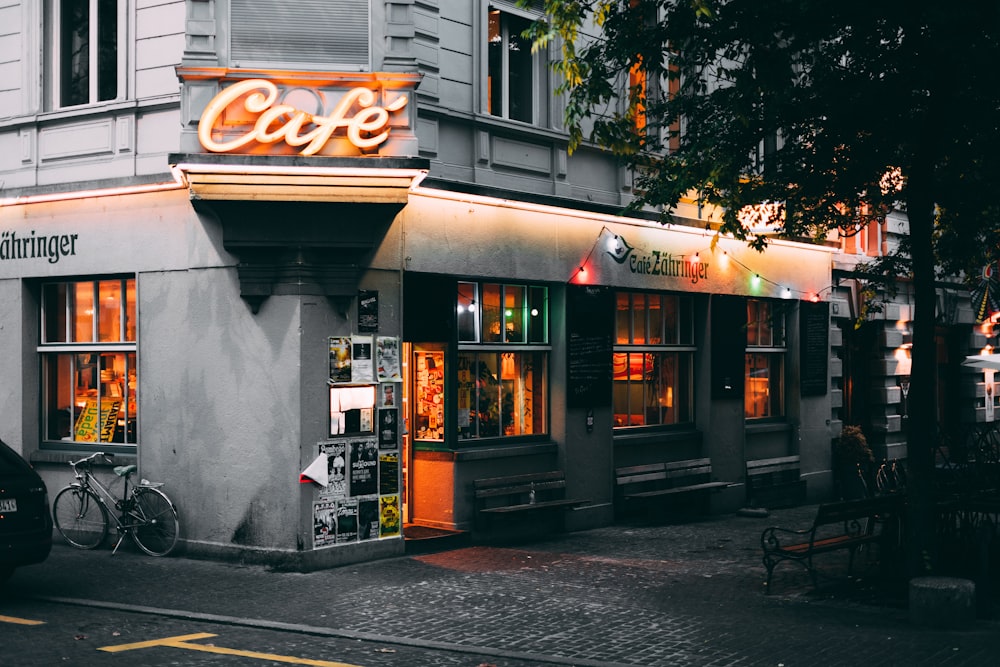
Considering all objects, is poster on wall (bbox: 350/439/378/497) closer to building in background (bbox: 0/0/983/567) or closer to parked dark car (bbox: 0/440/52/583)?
building in background (bbox: 0/0/983/567)

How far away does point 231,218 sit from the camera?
1266 centimetres

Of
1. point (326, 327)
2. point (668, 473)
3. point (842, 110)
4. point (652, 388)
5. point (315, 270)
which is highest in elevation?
point (842, 110)

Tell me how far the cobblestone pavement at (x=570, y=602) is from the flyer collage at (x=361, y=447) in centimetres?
49

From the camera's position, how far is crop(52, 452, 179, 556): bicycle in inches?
528

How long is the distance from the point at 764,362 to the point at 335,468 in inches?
385

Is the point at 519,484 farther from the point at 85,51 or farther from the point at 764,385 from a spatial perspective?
the point at 85,51

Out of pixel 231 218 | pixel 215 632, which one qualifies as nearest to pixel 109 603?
pixel 215 632

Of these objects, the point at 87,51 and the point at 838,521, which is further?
the point at 87,51

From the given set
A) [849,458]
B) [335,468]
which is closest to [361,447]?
[335,468]

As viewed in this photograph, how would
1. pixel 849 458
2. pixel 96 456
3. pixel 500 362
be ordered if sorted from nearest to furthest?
1. pixel 96 456
2. pixel 500 362
3. pixel 849 458

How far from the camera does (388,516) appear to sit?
1346 centimetres

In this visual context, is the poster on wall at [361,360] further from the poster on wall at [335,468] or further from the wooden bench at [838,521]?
the wooden bench at [838,521]

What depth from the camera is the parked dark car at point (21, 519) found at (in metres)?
10.5

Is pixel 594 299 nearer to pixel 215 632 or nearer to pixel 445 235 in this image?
pixel 445 235
